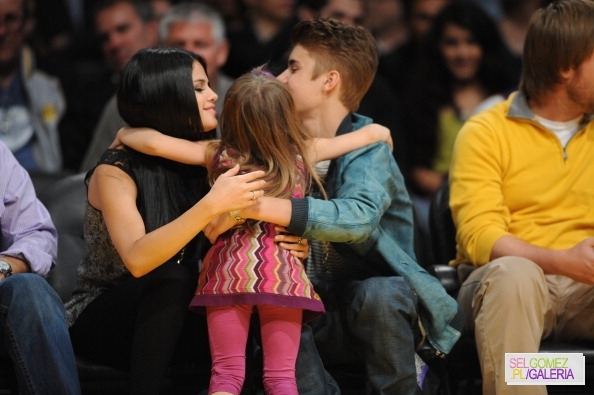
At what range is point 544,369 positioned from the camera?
3.31m

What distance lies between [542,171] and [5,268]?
5.95ft

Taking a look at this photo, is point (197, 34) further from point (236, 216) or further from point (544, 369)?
point (544, 369)

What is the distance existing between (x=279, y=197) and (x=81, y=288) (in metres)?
0.73

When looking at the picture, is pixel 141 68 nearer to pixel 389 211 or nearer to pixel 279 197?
pixel 279 197

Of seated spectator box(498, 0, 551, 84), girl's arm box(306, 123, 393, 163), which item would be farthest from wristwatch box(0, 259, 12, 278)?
seated spectator box(498, 0, 551, 84)

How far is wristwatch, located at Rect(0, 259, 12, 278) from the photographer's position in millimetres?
3357

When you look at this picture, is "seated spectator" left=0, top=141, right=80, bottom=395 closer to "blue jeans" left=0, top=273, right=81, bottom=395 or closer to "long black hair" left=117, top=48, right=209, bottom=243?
"blue jeans" left=0, top=273, right=81, bottom=395

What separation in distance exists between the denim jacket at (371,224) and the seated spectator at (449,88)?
1796mm

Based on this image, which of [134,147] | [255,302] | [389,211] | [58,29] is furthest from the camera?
[58,29]

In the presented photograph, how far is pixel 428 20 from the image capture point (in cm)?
597

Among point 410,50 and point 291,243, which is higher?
point 410,50

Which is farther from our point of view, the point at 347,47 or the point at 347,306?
the point at 347,47

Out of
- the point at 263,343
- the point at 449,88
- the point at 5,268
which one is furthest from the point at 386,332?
A: the point at 449,88

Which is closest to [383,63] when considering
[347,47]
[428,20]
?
[428,20]
